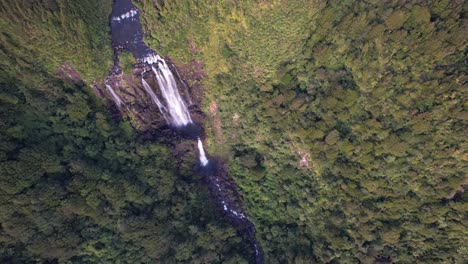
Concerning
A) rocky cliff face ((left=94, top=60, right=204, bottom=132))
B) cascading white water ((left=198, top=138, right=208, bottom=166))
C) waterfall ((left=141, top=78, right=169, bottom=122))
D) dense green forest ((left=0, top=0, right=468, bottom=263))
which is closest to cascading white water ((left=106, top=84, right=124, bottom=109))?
rocky cliff face ((left=94, top=60, right=204, bottom=132))

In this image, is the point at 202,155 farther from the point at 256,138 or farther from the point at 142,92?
the point at 142,92

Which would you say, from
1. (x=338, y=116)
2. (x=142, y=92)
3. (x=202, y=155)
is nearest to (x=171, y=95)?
(x=142, y=92)

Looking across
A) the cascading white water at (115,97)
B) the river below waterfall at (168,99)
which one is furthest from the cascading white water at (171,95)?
the cascading white water at (115,97)

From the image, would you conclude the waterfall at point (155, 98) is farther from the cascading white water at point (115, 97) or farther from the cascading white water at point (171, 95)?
the cascading white water at point (115, 97)

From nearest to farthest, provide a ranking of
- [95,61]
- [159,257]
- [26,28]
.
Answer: [26,28] → [95,61] → [159,257]

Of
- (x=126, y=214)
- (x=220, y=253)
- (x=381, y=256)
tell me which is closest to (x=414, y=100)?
(x=381, y=256)

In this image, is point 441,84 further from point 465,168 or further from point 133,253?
point 133,253

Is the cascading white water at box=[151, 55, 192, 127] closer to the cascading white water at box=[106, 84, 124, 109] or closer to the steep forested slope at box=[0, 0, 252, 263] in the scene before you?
the steep forested slope at box=[0, 0, 252, 263]
